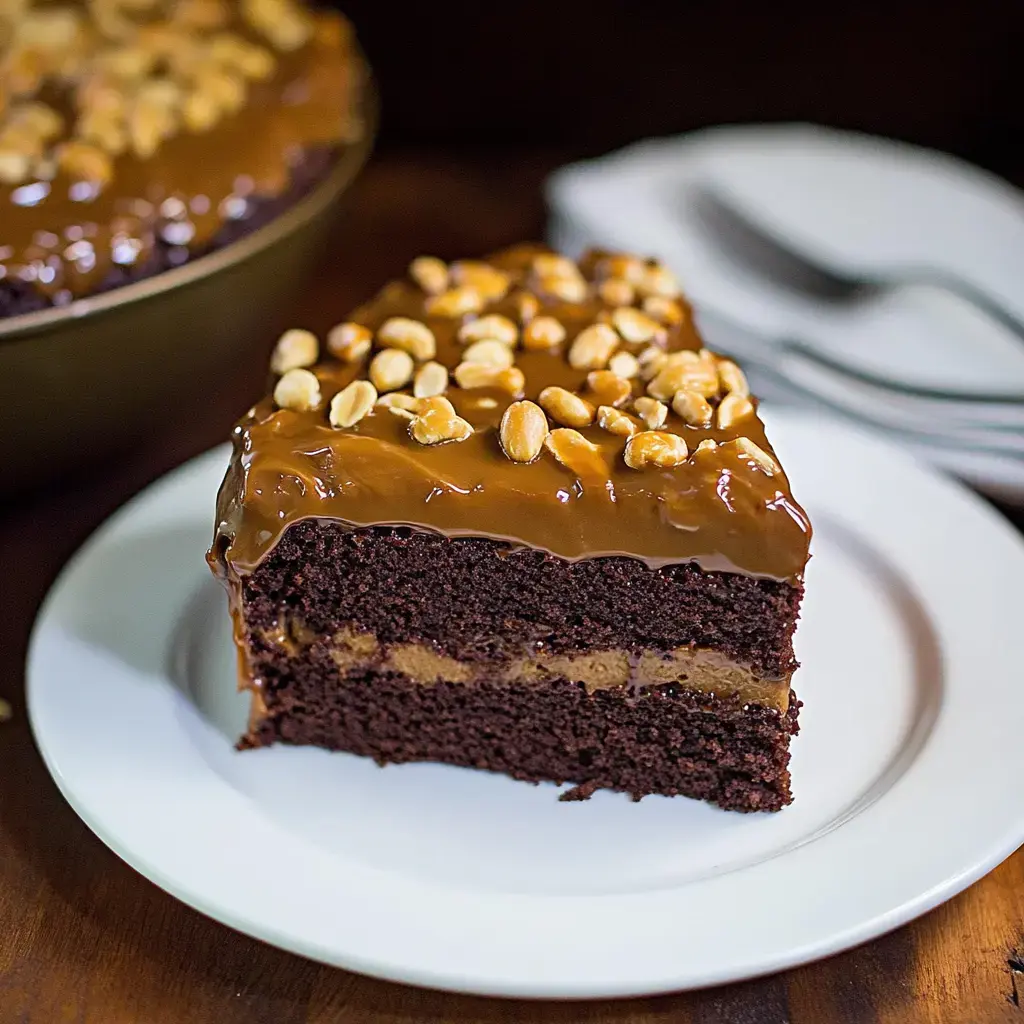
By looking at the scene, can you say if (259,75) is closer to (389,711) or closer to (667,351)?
(667,351)

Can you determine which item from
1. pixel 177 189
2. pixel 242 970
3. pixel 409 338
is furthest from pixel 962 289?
pixel 242 970

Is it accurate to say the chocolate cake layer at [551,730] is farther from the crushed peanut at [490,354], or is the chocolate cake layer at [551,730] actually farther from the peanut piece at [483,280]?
the peanut piece at [483,280]

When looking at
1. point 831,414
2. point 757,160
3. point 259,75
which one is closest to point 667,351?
point 831,414

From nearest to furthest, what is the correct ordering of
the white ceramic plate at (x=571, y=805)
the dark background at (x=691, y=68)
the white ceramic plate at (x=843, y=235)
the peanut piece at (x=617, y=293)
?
the white ceramic plate at (x=571, y=805), the peanut piece at (x=617, y=293), the white ceramic plate at (x=843, y=235), the dark background at (x=691, y=68)

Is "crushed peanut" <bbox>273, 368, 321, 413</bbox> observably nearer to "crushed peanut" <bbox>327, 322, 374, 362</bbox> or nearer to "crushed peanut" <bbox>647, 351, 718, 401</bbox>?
"crushed peanut" <bbox>327, 322, 374, 362</bbox>

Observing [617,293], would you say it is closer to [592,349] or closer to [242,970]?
[592,349]

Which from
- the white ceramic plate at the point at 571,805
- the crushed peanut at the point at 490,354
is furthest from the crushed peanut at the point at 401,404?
the white ceramic plate at the point at 571,805

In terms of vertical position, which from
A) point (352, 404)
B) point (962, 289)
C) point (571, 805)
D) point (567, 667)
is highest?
point (352, 404)

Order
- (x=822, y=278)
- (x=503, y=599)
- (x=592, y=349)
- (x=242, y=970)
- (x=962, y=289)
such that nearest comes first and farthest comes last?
(x=242, y=970)
(x=503, y=599)
(x=592, y=349)
(x=962, y=289)
(x=822, y=278)
